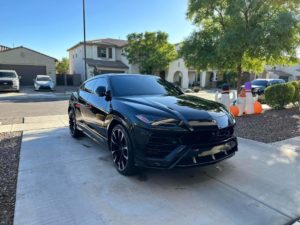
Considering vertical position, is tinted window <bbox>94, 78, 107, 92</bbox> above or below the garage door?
below

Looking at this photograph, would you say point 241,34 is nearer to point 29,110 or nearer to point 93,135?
point 93,135

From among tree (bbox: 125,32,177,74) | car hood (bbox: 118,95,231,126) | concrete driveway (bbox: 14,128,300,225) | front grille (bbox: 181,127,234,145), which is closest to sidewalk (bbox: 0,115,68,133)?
concrete driveway (bbox: 14,128,300,225)

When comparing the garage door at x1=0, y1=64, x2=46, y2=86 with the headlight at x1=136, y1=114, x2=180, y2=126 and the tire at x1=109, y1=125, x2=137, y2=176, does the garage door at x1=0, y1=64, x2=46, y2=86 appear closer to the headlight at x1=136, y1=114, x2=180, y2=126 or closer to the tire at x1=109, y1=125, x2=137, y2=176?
the tire at x1=109, y1=125, x2=137, y2=176

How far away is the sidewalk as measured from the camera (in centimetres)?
770

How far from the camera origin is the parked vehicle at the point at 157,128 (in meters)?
3.42

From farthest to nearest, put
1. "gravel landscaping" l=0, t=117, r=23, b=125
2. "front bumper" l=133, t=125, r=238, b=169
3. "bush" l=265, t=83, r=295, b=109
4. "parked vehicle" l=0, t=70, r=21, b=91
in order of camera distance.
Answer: "parked vehicle" l=0, t=70, r=21, b=91 → "bush" l=265, t=83, r=295, b=109 → "gravel landscaping" l=0, t=117, r=23, b=125 → "front bumper" l=133, t=125, r=238, b=169

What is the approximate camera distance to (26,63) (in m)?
28.8

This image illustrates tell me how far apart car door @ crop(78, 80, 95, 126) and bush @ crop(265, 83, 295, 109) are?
769cm

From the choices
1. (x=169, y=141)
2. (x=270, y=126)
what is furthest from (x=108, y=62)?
(x=169, y=141)

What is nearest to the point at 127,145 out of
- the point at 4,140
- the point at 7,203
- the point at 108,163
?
the point at 108,163

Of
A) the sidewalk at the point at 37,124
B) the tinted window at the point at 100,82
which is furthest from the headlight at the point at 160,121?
the sidewalk at the point at 37,124

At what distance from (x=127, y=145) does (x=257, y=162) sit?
8.14 feet

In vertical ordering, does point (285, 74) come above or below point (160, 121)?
above

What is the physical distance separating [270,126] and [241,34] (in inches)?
167
